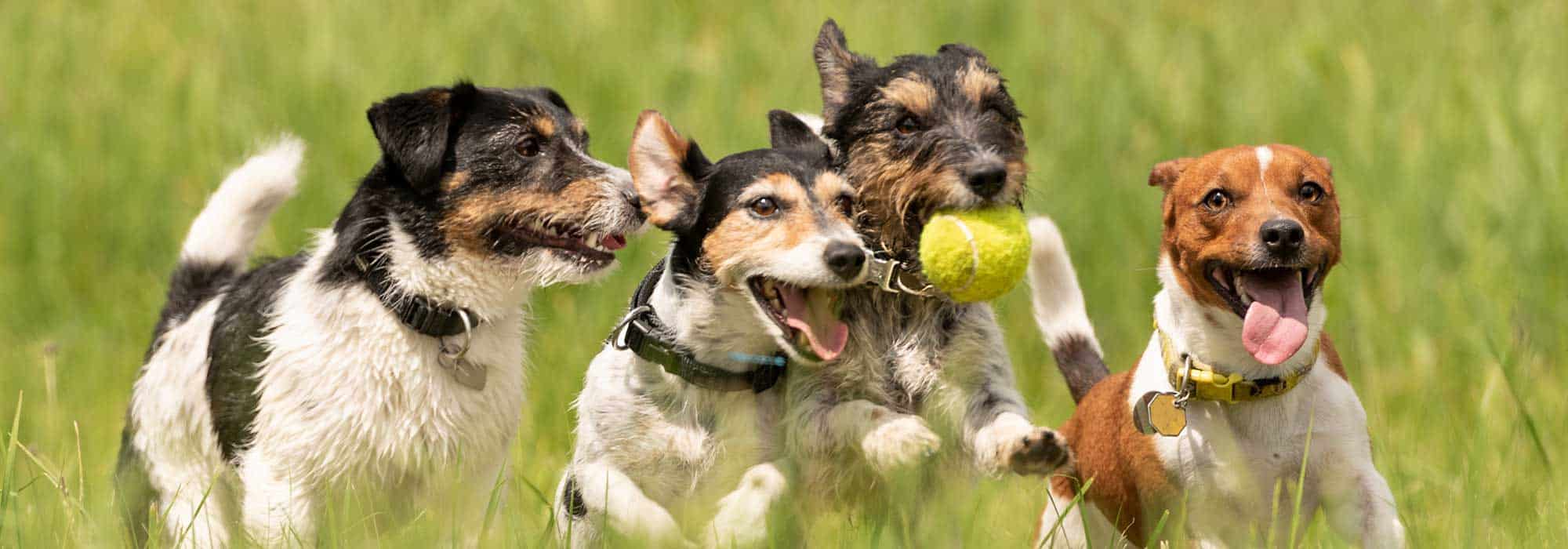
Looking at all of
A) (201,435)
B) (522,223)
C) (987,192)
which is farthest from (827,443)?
(201,435)

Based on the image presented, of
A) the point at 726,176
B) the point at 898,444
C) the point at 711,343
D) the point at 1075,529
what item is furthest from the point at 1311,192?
the point at 711,343

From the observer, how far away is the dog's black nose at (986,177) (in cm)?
467

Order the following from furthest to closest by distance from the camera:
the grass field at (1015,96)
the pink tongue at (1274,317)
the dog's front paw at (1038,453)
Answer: the grass field at (1015,96) < the pink tongue at (1274,317) < the dog's front paw at (1038,453)

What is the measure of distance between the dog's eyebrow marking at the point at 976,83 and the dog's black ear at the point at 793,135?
0.49m

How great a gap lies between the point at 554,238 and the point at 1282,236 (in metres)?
2.34

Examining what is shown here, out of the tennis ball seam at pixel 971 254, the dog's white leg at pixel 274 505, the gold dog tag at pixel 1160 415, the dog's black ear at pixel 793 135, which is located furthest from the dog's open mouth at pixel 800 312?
the dog's white leg at pixel 274 505

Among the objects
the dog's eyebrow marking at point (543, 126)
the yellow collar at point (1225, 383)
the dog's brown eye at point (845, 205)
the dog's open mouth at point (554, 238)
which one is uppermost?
the dog's eyebrow marking at point (543, 126)

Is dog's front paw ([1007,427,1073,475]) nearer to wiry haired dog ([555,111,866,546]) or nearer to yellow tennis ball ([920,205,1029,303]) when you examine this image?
yellow tennis ball ([920,205,1029,303])

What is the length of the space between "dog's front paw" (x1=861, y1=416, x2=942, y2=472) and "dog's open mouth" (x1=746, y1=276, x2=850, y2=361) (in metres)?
0.27

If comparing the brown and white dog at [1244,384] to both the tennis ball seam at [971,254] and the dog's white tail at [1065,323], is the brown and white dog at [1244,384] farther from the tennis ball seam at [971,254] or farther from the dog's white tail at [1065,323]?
the dog's white tail at [1065,323]

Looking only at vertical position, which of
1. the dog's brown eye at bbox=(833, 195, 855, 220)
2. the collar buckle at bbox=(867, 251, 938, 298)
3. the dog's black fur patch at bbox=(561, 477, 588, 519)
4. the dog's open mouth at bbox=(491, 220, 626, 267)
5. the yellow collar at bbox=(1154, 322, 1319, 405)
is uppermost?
the dog's brown eye at bbox=(833, 195, 855, 220)

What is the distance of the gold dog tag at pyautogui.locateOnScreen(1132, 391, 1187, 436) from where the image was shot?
5023mm

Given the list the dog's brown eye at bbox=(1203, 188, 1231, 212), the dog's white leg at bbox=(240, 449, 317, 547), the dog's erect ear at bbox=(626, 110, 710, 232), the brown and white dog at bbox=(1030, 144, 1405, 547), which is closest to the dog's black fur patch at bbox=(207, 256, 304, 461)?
the dog's white leg at bbox=(240, 449, 317, 547)

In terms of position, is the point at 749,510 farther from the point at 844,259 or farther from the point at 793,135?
the point at 793,135
